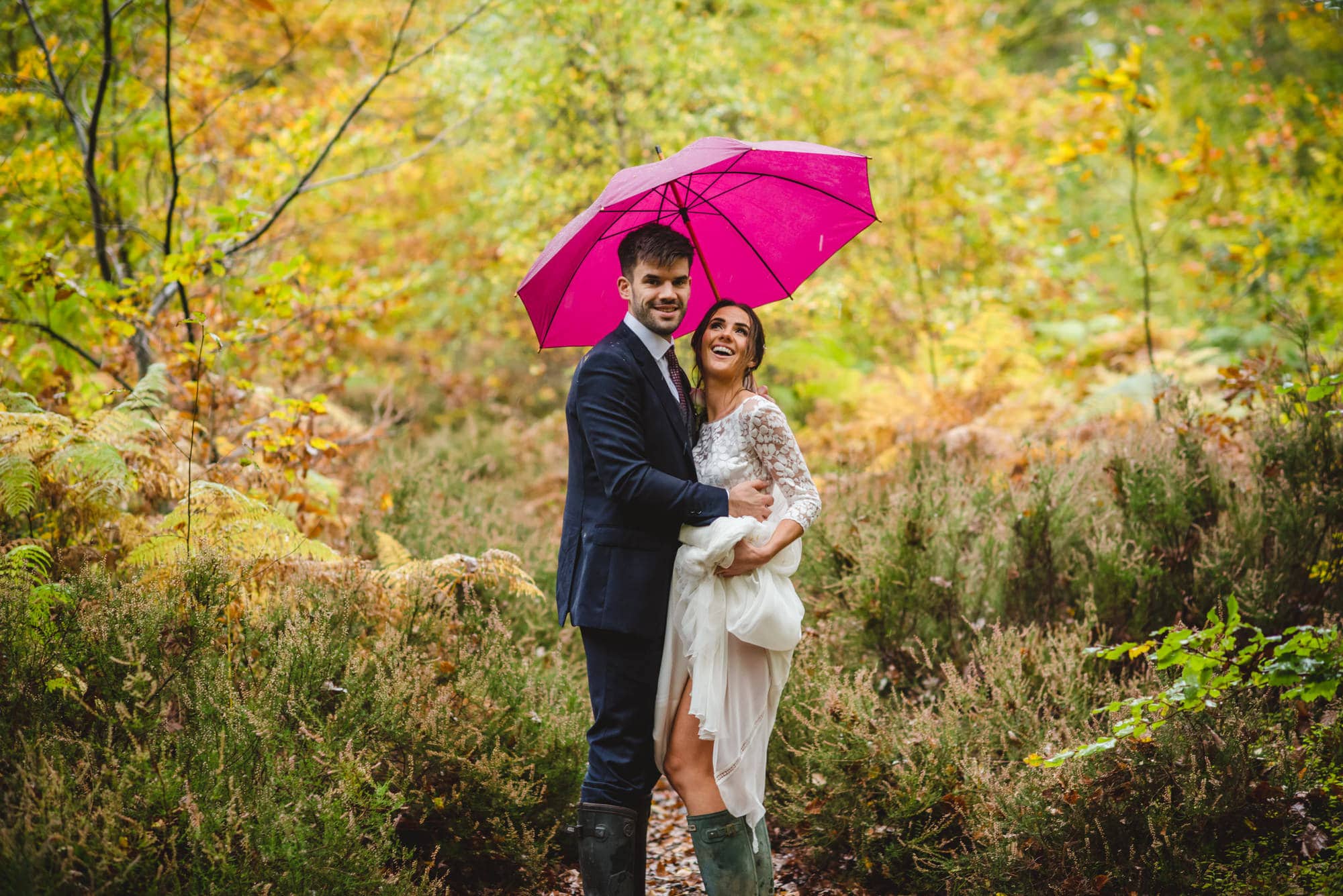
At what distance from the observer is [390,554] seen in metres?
4.39

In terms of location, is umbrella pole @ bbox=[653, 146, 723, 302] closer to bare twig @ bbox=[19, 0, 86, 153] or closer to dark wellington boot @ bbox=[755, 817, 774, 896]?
dark wellington boot @ bbox=[755, 817, 774, 896]

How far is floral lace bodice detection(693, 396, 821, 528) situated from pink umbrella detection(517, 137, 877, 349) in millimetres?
497

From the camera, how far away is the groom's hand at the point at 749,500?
101 inches

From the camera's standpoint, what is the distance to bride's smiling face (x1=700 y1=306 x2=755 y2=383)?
2697 mm

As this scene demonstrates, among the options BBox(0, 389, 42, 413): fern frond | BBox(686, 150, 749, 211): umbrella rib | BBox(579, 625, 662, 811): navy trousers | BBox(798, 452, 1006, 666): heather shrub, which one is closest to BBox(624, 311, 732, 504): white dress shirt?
BBox(686, 150, 749, 211): umbrella rib

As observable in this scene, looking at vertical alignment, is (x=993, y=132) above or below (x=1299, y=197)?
above

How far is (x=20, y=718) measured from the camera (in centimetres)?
257

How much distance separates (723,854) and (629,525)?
0.95 metres

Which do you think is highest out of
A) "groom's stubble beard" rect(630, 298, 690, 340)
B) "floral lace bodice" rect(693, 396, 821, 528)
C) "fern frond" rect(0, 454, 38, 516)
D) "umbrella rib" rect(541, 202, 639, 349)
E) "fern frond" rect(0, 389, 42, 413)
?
"umbrella rib" rect(541, 202, 639, 349)

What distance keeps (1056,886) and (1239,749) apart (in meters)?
0.70

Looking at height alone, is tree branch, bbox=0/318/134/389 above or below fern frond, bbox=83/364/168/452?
above

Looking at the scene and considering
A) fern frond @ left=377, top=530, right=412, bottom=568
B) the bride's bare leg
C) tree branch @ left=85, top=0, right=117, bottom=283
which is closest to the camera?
the bride's bare leg

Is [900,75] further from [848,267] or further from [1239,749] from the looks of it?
[1239,749]

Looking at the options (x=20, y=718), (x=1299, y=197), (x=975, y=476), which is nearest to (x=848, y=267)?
(x=1299, y=197)
